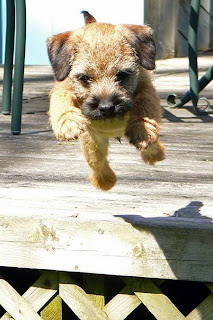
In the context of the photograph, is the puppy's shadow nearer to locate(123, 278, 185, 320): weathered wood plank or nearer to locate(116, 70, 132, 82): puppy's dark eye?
locate(123, 278, 185, 320): weathered wood plank

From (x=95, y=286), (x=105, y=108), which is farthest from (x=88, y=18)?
(x=95, y=286)

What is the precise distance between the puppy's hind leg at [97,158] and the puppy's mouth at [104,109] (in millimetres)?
305

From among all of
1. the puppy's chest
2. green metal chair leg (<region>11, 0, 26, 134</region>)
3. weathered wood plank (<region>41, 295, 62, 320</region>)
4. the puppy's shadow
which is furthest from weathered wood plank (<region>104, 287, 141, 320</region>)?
green metal chair leg (<region>11, 0, 26, 134</region>)

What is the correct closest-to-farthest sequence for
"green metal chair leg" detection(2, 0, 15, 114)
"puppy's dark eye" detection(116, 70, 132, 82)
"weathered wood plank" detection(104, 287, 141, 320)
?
"puppy's dark eye" detection(116, 70, 132, 82)
"weathered wood plank" detection(104, 287, 141, 320)
"green metal chair leg" detection(2, 0, 15, 114)

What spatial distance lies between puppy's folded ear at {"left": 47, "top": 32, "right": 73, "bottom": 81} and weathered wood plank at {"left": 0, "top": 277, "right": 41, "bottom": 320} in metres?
1.27

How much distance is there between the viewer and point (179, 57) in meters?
13.1

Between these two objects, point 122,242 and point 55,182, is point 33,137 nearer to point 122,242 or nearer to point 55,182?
point 55,182

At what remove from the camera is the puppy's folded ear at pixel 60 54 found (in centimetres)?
363

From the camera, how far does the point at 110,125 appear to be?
11.2ft

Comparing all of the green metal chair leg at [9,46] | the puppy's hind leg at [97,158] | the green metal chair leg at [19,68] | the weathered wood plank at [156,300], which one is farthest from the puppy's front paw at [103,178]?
the green metal chair leg at [9,46]

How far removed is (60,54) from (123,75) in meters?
0.35

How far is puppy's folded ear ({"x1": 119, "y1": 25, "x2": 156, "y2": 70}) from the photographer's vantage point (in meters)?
3.58

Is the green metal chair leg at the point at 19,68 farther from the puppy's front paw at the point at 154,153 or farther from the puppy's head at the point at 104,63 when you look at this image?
the puppy's front paw at the point at 154,153

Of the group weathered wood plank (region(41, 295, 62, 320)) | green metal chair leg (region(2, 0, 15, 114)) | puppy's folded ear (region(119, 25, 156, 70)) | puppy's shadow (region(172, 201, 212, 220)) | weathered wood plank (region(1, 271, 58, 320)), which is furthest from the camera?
green metal chair leg (region(2, 0, 15, 114))
